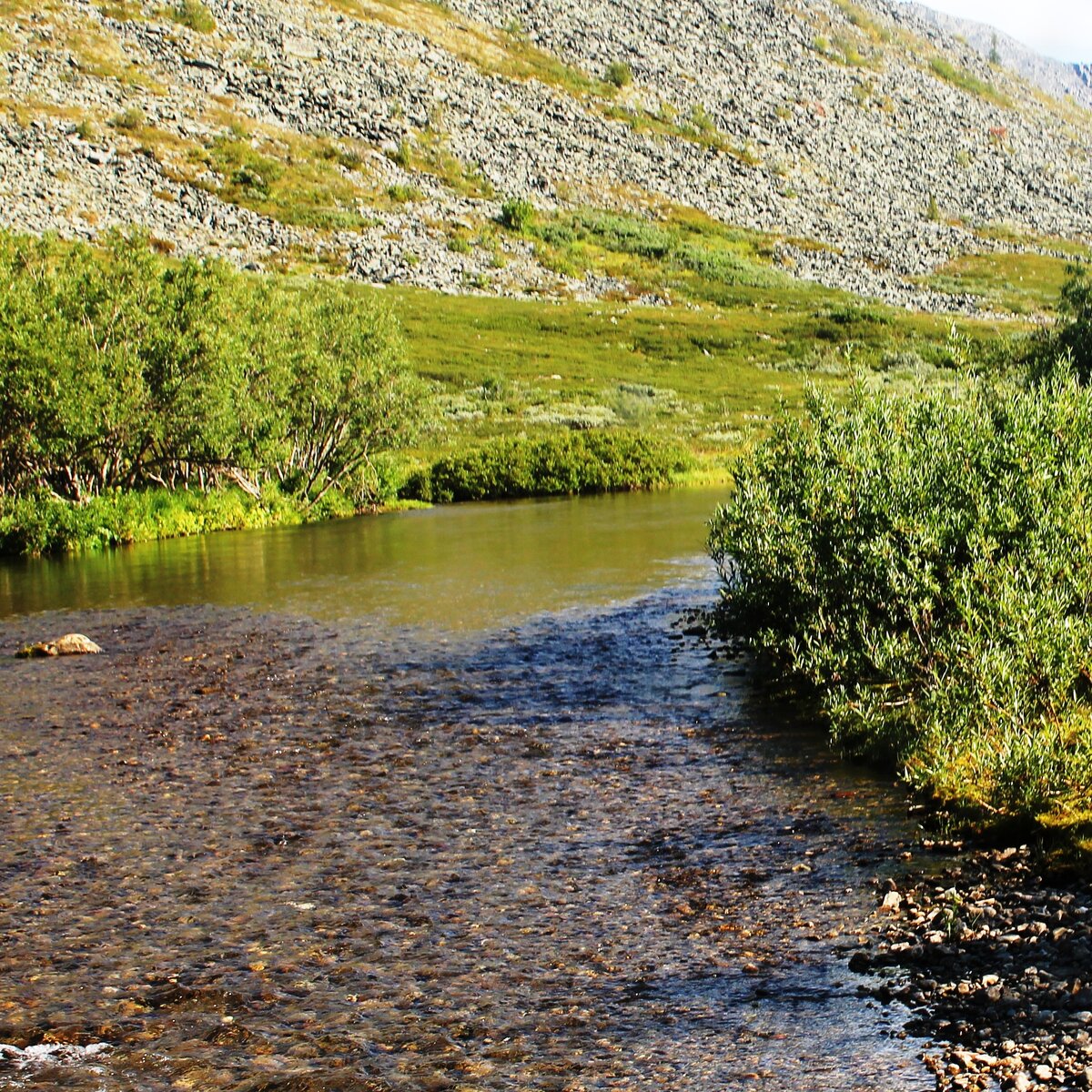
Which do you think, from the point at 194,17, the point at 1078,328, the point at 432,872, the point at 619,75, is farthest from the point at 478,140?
the point at 432,872

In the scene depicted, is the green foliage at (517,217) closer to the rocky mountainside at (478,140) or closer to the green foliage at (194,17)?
the rocky mountainside at (478,140)

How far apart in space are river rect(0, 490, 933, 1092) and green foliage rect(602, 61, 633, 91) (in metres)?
168

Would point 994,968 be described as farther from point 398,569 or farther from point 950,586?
point 398,569

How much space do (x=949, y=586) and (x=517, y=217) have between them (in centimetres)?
12112

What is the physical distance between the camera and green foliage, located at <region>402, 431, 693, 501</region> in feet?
181

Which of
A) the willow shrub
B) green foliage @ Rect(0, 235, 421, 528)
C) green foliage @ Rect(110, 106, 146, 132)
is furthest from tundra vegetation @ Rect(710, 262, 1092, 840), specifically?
green foliage @ Rect(110, 106, 146, 132)

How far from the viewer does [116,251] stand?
39.3 metres

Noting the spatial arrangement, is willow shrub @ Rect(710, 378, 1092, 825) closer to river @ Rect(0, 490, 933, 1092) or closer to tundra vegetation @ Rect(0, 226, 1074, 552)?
river @ Rect(0, 490, 933, 1092)

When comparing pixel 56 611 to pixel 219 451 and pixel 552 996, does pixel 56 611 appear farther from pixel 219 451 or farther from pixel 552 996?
pixel 552 996

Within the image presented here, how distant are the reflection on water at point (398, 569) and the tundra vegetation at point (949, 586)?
7.93 meters

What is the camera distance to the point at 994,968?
23.9ft

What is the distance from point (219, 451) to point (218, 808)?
29.8 meters

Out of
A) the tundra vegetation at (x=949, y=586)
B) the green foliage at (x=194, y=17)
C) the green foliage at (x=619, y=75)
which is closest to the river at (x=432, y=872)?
the tundra vegetation at (x=949, y=586)

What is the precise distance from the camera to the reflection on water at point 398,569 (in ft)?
80.7
